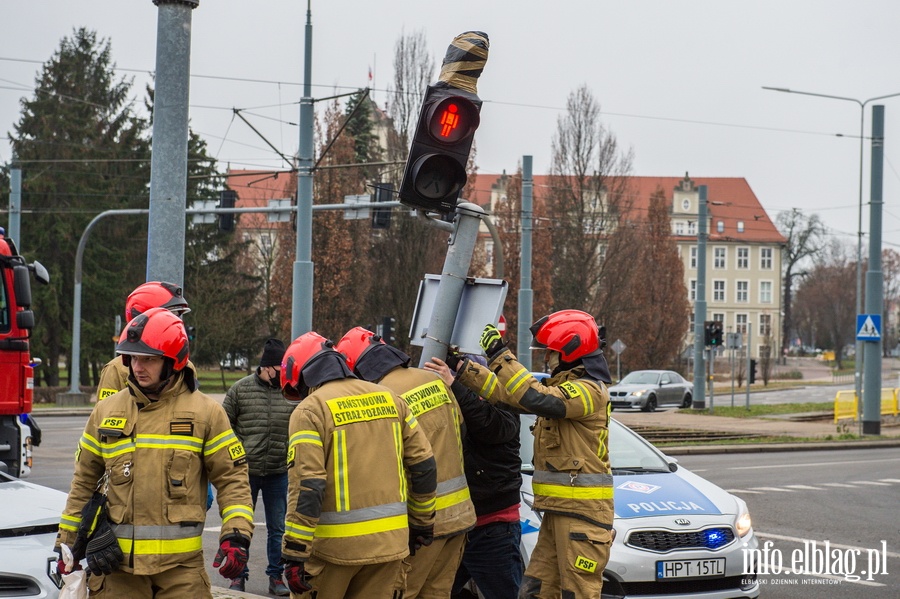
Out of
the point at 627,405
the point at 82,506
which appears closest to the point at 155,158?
the point at 82,506

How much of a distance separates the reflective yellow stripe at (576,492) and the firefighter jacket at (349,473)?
1.30 metres

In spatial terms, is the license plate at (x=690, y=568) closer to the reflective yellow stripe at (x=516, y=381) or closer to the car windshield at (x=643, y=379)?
the reflective yellow stripe at (x=516, y=381)

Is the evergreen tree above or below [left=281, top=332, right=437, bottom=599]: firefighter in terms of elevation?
above

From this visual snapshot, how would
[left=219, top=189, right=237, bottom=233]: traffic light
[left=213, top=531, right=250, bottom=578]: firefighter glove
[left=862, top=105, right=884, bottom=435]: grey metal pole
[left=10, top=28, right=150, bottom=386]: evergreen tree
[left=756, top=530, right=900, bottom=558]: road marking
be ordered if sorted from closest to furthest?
[left=213, top=531, right=250, bottom=578]: firefighter glove, [left=756, top=530, right=900, bottom=558]: road marking, [left=219, top=189, right=237, bottom=233]: traffic light, [left=862, top=105, right=884, bottom=435]: grey metal pole, [left=10, top=28, right=150, bottom=386]: evergreen tree

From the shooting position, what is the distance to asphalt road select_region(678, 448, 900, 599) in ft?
29.3

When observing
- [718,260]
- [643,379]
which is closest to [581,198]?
[643,379]

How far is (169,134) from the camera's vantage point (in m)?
6.53

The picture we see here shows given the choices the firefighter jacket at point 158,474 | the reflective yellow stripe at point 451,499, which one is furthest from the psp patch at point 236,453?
the reflective yellow stripe at point 451,499

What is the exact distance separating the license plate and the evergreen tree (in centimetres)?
4423

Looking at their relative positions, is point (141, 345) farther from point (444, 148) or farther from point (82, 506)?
point (444, 148)

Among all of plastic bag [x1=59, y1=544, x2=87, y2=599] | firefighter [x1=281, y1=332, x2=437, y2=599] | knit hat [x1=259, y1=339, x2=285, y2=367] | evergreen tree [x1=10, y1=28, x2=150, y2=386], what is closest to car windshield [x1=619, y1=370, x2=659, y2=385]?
evergreen tree [x1=10, y1=28, x2=150, y2=386]

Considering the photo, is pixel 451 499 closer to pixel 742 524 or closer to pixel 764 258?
pixel 742 524

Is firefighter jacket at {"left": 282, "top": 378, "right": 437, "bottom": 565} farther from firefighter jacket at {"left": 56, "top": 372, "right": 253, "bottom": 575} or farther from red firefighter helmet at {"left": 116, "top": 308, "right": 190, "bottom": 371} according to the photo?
red firefighter helmet at {"left": 116, "top": 308, "right": 190, "bottom": 371}

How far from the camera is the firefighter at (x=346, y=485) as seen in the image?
4.37 metres
